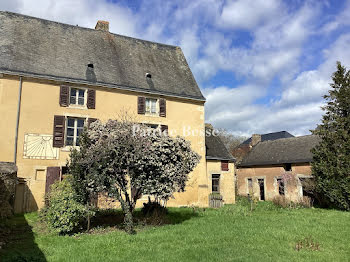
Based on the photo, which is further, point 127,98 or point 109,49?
point 109,49

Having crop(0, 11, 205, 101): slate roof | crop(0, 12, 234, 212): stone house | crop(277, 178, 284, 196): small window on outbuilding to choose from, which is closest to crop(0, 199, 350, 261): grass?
crop(0, 12, 234, 212): stone house

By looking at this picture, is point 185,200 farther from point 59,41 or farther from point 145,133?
point 59,41

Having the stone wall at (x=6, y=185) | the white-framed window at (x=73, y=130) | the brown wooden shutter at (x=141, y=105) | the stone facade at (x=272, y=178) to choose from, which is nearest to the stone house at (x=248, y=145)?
the stone facade at (x=272, y=178)

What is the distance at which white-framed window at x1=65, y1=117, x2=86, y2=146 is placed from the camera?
583 inches

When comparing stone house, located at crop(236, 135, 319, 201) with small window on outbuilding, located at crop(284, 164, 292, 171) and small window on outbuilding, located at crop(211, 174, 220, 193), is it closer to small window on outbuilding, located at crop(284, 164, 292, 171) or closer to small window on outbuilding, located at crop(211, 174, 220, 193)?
small window on outbuilding, located at crop(284, 164, 292, 171)

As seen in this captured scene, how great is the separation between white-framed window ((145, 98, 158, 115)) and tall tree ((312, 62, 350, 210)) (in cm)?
949

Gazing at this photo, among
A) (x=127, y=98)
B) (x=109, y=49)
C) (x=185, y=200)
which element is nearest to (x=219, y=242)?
(x=185, y=200)

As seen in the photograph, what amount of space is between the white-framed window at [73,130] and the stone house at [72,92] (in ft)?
0.16

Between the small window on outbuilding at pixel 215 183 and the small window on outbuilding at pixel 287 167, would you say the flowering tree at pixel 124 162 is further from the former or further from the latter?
the small window on outbuilding at pixel 287 167

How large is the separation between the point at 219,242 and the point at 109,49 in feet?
47.5

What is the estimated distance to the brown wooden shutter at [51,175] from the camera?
13.9 m

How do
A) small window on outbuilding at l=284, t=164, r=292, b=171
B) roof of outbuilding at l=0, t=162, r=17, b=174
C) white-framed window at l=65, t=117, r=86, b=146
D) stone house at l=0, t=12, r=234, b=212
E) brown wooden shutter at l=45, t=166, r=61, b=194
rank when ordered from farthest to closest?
small window on outbuilding at l=284, t=164, r=292, b=171 < white-framed window at l=65, t=117, r=86, b=146 < brown wooden shutter at l=45, t=166, r=61, b=194 < stone house at l=0, t=12, r=234, b=212 < roof of outbuilding at l=0, t=162, r=17, b=174

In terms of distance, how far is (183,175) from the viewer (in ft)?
33.3

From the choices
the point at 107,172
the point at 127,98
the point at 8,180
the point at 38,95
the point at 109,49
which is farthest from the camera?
the point at 109,49
